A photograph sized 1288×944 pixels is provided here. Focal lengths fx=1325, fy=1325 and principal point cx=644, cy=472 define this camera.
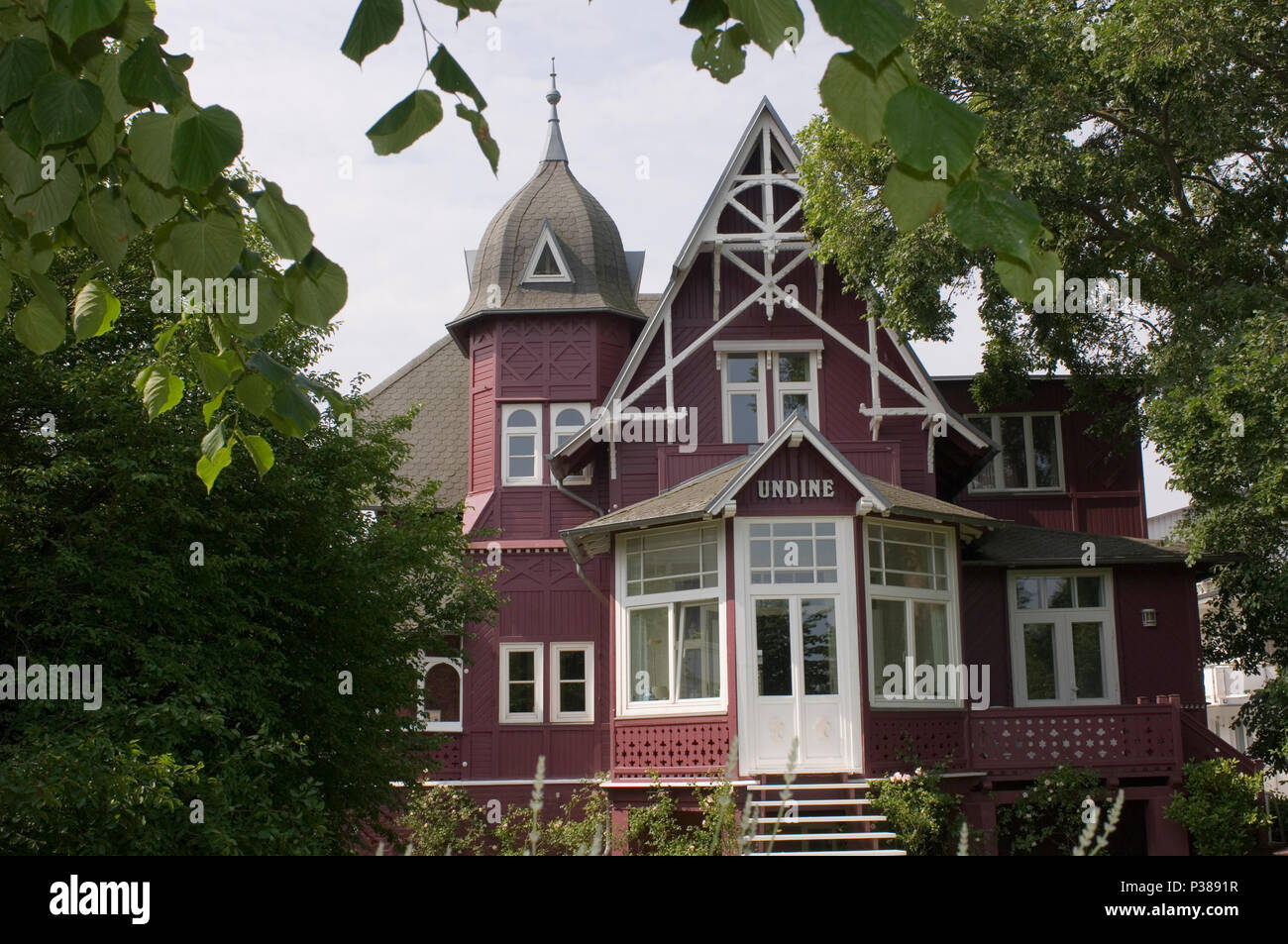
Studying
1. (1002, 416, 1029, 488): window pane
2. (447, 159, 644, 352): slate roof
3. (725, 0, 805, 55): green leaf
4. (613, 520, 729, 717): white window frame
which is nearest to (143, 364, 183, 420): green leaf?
(725, 0, 805, 55): green leaf

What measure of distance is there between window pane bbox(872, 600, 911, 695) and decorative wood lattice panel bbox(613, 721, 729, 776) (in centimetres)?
239

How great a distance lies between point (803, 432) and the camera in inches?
719

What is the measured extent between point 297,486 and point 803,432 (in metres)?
6.96

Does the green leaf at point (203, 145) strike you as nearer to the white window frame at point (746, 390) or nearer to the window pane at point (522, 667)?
the white window frame at point (746, 390)

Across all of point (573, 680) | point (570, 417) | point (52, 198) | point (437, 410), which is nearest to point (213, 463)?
point (52, 198)

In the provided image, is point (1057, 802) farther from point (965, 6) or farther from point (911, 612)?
point (965, 6)

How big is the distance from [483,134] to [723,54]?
0.61 m

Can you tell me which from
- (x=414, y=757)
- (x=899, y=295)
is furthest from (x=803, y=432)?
(x=414, y=757)

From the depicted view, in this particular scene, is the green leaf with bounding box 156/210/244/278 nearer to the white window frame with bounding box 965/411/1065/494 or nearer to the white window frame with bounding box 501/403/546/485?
the white window frame with bounding box 501/403/546/485

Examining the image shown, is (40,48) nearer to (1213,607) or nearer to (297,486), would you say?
(297,486)

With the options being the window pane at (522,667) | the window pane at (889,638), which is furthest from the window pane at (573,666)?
the window pane at (889,638)

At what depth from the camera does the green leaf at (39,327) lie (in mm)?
3910

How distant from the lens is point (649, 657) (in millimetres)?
19250

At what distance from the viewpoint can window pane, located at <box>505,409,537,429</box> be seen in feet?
79.6
